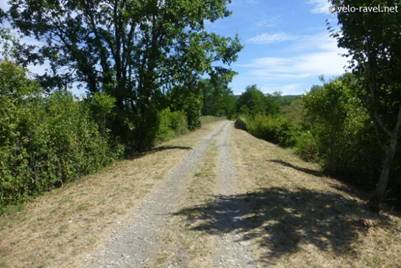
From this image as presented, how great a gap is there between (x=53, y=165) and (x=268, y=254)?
29.0 ft

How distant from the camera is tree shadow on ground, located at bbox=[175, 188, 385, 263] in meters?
8.26

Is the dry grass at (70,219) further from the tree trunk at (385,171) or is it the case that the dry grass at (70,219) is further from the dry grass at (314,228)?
the tree trunk at (385,171)

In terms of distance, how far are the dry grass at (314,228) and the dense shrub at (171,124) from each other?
64.9 ft

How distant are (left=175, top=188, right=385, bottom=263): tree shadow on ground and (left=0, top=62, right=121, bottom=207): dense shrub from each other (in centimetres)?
510

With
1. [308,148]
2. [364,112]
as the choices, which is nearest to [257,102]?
[308,148]

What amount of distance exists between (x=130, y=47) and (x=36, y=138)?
11.8 meters

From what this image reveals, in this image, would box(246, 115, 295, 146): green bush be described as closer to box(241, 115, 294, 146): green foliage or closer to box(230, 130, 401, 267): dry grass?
box(241, 115, 294, 146): green foliage

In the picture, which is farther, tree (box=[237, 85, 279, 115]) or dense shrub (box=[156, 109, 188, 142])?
tree (box=[237, 85, 279, 115])

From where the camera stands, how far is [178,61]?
23562 millimetres

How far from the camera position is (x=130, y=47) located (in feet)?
77.9

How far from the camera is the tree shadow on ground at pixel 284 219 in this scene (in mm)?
8258

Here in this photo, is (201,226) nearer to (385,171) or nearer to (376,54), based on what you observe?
(385,171)

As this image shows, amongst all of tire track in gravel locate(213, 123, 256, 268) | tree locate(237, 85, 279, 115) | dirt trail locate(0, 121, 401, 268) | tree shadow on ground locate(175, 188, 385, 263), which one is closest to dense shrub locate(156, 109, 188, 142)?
dirt trail locate(0, 121, 401, 268)

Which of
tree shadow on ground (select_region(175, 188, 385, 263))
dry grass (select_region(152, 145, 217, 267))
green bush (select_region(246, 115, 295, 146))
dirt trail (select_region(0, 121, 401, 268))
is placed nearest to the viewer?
dry grass (select_region(152, 145, 217, 267))
